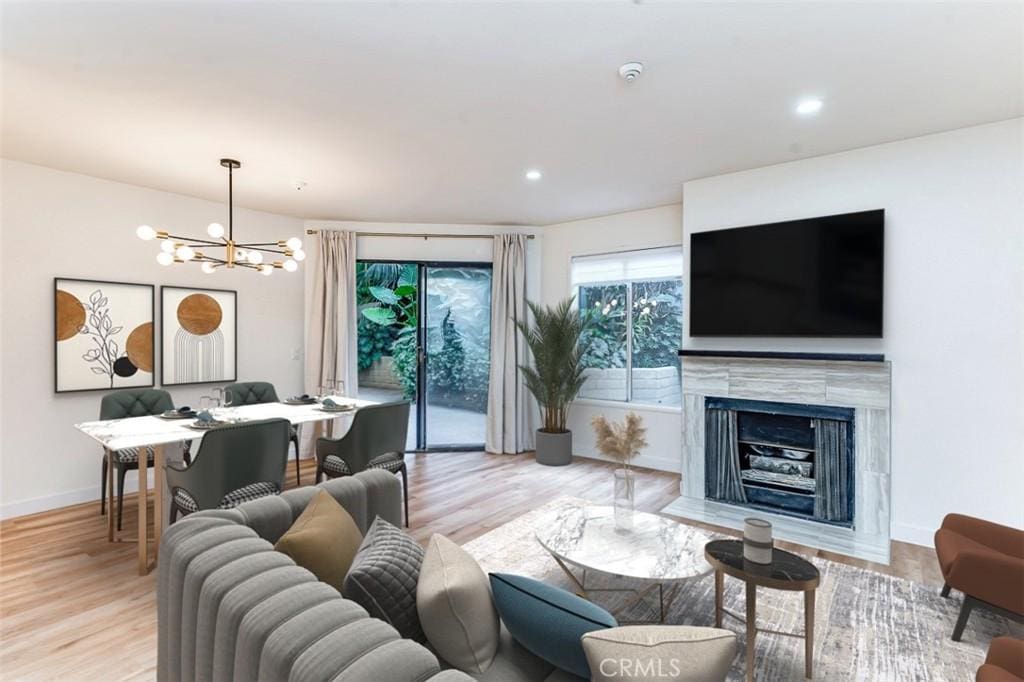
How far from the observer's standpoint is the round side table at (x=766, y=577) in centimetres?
190

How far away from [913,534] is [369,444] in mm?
3789

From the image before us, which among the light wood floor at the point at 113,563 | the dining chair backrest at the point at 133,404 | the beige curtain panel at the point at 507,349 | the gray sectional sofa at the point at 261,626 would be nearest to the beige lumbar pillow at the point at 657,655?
the gray sectional sofa at the point at 261,626

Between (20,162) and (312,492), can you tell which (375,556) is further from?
(20,162)

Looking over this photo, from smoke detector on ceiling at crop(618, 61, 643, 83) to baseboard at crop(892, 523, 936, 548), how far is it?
11.3ft

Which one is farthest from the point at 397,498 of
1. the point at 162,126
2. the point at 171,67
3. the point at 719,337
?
the point at 719,337

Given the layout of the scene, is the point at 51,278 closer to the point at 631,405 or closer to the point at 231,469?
the point at 231,469

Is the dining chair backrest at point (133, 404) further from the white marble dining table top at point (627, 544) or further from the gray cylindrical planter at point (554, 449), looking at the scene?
the gray cylindrical planter at point (554, 449)

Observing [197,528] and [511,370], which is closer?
[197,528]

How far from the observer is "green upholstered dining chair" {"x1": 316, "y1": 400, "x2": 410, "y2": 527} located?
336 centimetres

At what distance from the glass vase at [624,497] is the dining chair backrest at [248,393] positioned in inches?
133

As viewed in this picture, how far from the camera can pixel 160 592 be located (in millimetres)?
1544

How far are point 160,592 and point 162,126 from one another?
9.24 feet

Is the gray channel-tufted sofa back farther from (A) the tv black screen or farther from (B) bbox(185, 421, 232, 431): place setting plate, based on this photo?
(A) the tv black screen

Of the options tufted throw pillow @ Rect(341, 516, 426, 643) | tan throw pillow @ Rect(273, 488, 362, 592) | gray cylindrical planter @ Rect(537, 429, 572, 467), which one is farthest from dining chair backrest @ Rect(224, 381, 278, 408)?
tufted throw pillow @ Rect(341, 516, 426, 643)
